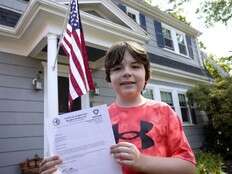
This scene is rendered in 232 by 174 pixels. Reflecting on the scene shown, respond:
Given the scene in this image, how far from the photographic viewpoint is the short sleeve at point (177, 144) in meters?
1.19

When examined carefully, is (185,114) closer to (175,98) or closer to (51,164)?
(175,98)

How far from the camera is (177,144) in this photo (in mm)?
1215

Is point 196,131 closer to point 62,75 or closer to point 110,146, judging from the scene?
point 62,75

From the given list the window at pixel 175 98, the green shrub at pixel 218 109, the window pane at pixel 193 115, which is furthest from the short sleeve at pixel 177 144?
the window pane at pixel 193 115

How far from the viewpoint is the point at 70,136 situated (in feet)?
3.96

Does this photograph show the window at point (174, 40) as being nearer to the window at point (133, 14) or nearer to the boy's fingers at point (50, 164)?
the window at point (133, 14)

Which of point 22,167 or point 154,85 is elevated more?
point 154,85

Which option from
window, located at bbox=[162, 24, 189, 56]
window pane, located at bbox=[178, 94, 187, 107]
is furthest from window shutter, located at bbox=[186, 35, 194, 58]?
window pane, located at bbox=[178, 94, 187, 107]

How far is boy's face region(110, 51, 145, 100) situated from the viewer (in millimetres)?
1354

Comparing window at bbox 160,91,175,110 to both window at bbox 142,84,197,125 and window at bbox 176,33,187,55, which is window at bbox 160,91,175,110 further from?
window at bbox 176,33,187,55

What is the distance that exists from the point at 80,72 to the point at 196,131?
327 inches

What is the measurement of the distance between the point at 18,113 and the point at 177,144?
4.55 metres

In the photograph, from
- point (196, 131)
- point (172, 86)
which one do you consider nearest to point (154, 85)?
point (172, 86)

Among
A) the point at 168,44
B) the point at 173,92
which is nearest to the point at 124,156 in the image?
the point at 173,92
